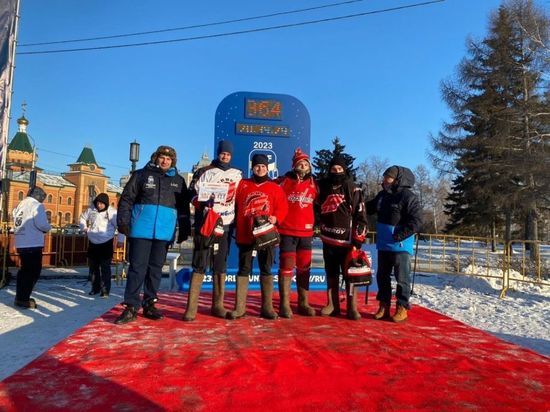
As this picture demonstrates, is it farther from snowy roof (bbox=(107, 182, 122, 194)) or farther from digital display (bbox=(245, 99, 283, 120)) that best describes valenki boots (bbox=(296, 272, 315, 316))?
snowy roof (bbox=(107, 182, 122, 194))

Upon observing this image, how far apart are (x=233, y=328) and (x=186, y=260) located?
1330 centimetres

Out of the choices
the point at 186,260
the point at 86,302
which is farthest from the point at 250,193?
the point at 186,260

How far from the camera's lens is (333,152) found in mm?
33031

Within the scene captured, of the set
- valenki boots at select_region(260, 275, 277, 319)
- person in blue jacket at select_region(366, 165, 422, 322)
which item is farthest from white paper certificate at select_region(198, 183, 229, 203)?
person in blue jacket at select_region(366, 165, 422, 322)

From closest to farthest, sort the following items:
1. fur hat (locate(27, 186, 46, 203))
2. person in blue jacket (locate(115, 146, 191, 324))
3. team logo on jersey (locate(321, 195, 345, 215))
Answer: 1. person in blue jacket (locate(115, 146, 191, 324))
2. team logo on jersey (locate(321, 195, 345, 215))
3. fur hat (locate(27, 186, 46, 203))

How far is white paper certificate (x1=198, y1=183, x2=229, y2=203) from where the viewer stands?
4.50 m

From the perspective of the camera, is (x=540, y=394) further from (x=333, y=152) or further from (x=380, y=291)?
(x=333, y=152)

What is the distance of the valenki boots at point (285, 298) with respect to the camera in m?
4.42

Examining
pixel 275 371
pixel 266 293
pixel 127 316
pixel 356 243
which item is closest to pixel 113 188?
pixel 127 316

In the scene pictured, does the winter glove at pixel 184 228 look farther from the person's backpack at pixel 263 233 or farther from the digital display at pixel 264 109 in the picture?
the digital display at pixel 264 109

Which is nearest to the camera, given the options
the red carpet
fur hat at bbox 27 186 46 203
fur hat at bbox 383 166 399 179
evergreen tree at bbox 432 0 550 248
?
the red carpet

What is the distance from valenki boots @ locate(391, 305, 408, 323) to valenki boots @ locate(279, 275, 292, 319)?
3.76ft

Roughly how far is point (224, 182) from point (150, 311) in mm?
1558

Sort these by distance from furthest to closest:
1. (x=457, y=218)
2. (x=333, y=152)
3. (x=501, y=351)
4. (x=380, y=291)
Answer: (x=333, y=152) < (x=457, y=218) < (x=380, y=291) < (x=501, y=351)
